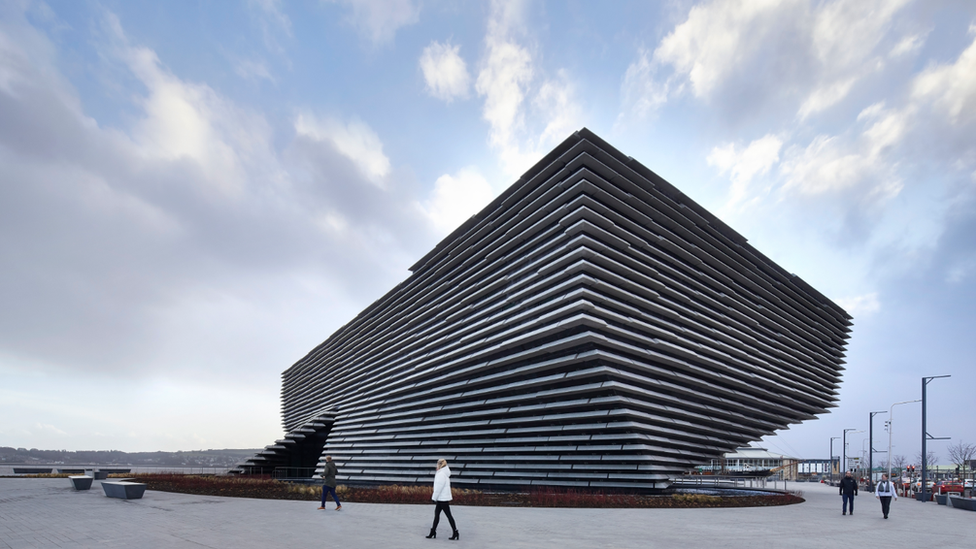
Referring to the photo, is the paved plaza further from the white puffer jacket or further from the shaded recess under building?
the shaded recess under building

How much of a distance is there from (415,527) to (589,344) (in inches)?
532

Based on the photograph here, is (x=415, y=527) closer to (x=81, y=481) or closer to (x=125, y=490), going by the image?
(x=125, y=490)

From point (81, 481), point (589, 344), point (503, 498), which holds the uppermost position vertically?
point (589, 344)

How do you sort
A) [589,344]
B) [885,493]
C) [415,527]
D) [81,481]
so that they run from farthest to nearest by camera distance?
1. [81,481]
2. [589,344]
3. [885,493]
4. [415,527]

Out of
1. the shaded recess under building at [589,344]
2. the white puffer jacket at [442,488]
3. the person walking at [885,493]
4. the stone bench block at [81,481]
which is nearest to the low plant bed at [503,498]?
the stone bench block at [81,481]

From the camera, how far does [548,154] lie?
27.5 metres

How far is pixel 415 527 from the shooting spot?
12.2m

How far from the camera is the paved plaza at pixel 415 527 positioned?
10.2m

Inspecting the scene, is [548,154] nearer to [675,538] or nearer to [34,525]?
[675,538]

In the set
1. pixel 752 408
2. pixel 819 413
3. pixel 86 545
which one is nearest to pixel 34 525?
pixel 86 545

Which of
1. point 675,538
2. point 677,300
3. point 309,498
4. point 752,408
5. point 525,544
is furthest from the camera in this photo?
point 752,408

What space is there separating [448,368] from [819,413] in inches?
1169

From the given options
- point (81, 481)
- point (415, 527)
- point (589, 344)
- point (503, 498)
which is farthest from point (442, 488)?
point (81, 481)

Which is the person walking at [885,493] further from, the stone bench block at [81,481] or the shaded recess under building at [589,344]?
the stone bench block at [81,481]
